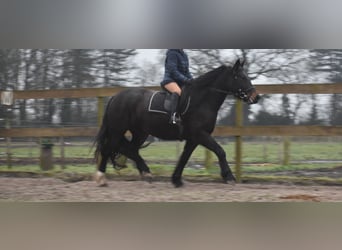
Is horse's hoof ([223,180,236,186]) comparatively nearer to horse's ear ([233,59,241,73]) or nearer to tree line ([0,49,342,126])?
tree line ([0,49,342,126])

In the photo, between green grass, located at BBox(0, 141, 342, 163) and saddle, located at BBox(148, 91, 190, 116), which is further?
saddle, located at BBox(148, 91, 190, 116)

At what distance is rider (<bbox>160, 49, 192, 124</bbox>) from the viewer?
1.79m

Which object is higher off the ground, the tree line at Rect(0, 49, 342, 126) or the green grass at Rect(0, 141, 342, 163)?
the tree line at Rect(0, 49, 342, 126)

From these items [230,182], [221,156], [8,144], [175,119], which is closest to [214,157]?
[221,156]

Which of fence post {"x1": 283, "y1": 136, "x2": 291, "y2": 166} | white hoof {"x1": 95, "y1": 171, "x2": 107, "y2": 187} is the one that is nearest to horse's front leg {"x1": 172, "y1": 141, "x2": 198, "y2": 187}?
white hoof {"x1": 95, "y1": 171, "x2": 107, "y2": 187}

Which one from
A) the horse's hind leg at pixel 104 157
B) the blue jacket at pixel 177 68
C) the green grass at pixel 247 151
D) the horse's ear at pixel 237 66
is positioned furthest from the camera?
the horse's hind leg at pixel 104 157

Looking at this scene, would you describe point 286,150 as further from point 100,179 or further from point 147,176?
point 100,179

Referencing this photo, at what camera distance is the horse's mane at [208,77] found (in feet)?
7.00

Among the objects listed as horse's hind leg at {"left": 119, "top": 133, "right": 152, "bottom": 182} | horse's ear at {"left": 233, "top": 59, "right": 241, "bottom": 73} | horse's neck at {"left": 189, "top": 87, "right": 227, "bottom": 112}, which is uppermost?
horse's ear at {"left": 233, "top": 59, "right": 241, "bottom": 73}

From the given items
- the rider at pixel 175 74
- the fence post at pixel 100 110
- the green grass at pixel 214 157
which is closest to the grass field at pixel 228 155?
the green grass at pixel 214 157

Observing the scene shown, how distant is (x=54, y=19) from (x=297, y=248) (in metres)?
1.18

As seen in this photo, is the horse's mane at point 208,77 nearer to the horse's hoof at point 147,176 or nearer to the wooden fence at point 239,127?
the wooden fence at point 239,127

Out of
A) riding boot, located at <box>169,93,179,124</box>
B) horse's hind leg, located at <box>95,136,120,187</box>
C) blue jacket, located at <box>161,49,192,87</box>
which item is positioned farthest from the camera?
riding boot, located at <box>169,93,179,124</box>

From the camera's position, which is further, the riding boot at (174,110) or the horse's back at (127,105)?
the riding boot at (174,110)
